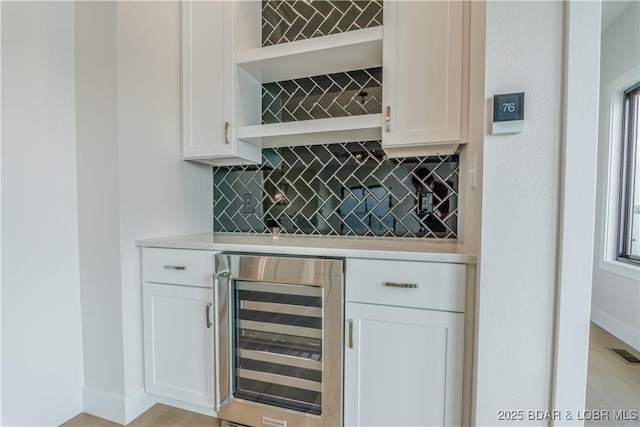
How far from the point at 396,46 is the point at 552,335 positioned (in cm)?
137

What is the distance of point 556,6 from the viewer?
2.94ft

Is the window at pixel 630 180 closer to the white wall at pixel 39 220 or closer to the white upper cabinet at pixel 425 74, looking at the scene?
the white upper cabinet at pixel 425 74

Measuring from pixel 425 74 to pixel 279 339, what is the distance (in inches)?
57.7

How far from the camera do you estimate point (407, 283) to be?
1.11m

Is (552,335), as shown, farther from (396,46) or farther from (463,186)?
(396,46)

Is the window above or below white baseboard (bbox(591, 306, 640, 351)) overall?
above

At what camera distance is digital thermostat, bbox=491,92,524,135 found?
0.91 m

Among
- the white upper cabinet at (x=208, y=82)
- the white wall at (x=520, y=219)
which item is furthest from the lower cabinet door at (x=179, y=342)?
the white wall at (x=520, y=219)

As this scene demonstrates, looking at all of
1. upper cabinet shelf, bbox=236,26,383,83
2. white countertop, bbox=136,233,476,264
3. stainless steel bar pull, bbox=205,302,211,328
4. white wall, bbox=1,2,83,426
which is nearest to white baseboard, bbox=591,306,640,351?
white countertop, bbox=136,233,476,264

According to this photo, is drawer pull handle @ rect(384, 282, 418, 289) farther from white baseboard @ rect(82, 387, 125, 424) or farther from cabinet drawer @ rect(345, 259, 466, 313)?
white baseboard @ rect(82, 387, 125, 424)

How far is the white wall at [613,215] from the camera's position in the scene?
140 cm

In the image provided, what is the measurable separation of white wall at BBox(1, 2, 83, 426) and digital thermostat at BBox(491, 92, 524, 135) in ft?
6.40

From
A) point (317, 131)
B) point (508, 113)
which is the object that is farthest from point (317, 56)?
point (508, 113)

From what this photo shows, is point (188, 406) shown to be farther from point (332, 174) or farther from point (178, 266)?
point (332, 174)
